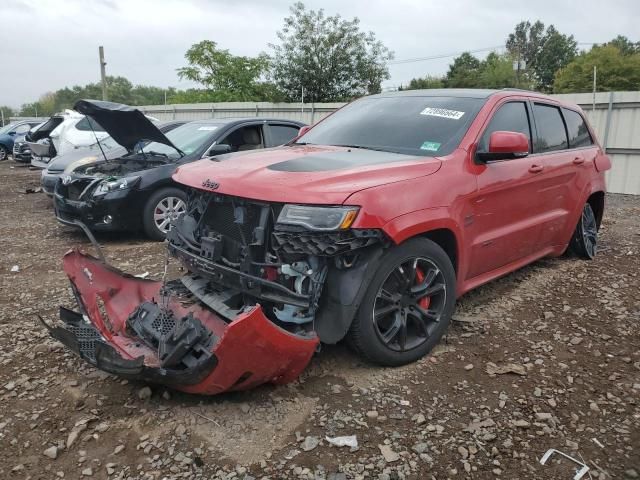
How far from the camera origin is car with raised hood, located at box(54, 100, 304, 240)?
20.4ft

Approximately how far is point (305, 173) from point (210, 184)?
0.63 meters

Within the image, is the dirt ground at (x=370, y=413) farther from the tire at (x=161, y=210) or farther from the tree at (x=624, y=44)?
the tree at (x=624, y=44)

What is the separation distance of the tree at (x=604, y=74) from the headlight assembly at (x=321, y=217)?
3963 cm

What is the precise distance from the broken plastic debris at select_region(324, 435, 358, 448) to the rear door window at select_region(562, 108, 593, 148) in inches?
149

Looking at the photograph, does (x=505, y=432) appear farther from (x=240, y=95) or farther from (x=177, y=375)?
(x=240, y=95)

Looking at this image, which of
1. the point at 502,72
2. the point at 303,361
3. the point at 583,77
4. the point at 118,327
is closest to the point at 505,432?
the point at 303,361

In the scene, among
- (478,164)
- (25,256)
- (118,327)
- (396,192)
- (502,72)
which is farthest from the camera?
(502,72)

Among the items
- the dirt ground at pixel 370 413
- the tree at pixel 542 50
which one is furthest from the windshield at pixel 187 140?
the tree at pixel 542 50

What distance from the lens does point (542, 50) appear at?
223 ft

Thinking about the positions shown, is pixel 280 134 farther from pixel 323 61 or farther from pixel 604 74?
pixel 604 74

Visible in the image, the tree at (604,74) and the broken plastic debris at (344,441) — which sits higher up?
the tree at (604,74)

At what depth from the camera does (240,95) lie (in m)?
29.0

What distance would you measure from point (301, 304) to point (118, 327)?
1364mm

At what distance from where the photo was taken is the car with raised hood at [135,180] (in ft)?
20.4
